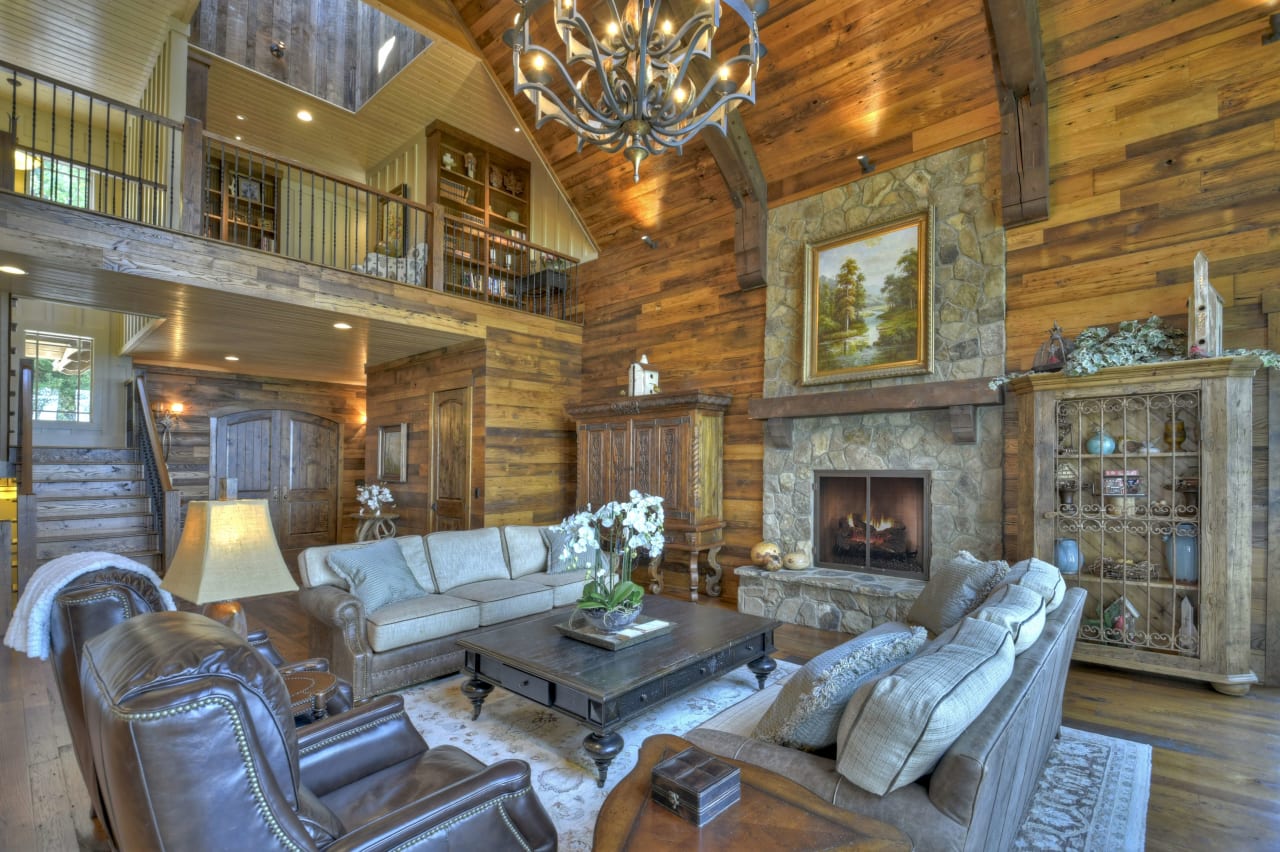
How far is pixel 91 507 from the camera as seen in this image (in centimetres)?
596

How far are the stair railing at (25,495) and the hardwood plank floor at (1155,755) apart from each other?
89 cm

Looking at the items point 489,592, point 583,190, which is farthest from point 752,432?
point 583,190

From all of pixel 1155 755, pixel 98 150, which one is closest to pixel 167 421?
pixel 98 150

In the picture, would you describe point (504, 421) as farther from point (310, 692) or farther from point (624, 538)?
point (310, 692)

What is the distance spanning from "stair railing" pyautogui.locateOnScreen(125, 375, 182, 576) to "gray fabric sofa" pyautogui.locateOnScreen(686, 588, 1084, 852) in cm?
605

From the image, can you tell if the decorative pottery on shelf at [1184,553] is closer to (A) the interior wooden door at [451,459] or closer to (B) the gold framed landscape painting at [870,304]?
(B) the gold framed landscape painting at [870,304]

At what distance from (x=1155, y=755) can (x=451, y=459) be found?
5973mm

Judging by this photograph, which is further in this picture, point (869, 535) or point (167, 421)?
point (167, 421)

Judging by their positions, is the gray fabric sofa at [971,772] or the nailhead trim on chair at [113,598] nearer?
the gray fabric sofa at [971,772]

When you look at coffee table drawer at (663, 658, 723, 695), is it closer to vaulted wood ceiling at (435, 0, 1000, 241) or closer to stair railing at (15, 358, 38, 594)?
vaulted wood ceiling at (435, 0, 1000, 241)

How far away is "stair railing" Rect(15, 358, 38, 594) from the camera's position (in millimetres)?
4641

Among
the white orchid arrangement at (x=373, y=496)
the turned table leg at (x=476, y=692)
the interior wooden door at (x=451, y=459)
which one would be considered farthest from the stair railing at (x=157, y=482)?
the turned table leg at (x=476, y=692)

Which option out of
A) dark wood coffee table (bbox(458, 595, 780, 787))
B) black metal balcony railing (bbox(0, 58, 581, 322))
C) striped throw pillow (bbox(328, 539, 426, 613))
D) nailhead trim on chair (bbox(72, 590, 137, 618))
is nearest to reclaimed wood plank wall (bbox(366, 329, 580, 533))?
black metal balcony railing (bbox(0, 58, 581, 322))

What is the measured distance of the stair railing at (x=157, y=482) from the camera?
5.82 m
